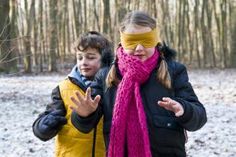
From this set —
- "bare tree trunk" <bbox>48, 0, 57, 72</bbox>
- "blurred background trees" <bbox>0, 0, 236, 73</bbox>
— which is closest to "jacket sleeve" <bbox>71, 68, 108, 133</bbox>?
"bare tree trunk" <bbox>48, 0, 57, 72</bbox>

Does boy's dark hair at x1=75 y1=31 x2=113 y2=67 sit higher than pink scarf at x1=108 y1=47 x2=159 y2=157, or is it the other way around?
boy's dark hair at x1=75 y1=31 x2=113 y2=67

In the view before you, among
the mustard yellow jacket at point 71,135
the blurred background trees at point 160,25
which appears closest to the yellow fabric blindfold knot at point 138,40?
the mustard yellow jacket at point 71,135

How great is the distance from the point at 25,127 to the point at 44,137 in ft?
17.0

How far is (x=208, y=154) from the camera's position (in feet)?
20.5

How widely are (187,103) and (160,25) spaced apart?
22.5 meters

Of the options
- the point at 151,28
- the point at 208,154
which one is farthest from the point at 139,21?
the point at 208,154

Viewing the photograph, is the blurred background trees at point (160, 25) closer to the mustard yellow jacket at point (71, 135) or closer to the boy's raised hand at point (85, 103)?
the mustard yellow jacket at point (71, 135)

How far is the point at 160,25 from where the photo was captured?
2473 cm

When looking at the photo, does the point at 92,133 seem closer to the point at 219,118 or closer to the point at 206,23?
the point at 219,118

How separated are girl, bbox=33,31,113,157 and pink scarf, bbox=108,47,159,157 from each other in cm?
46

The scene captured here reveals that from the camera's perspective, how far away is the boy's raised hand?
7.98 feet

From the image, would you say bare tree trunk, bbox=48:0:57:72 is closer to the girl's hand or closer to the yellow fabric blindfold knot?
the yellow fabric blindfold knot

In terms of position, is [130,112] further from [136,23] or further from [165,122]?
[136,23]

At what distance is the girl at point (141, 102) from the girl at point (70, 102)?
0.40 m
